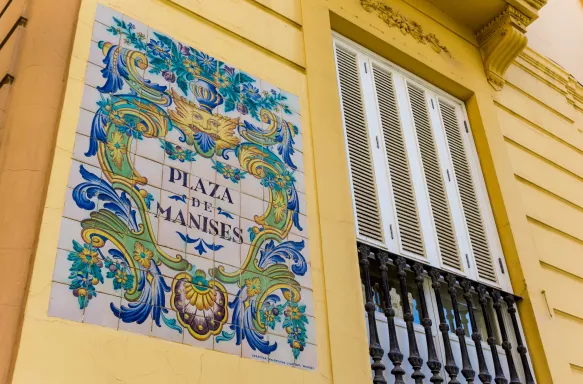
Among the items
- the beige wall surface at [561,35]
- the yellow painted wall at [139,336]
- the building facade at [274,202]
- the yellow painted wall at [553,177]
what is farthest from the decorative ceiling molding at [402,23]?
the beige wall surface at [561,35]

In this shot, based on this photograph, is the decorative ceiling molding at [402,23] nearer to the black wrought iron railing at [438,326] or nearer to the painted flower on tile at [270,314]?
the black wrought iron railing at [438,326]

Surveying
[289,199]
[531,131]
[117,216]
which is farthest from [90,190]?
[531,131]

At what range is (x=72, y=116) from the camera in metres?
3.64

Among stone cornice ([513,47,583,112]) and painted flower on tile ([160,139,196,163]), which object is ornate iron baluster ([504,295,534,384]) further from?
stone cornice ([513,47,583,112])

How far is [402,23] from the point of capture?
6.62m

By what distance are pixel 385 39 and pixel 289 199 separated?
2.53m

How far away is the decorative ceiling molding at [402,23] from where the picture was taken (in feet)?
21.2

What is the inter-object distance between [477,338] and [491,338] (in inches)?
8.8

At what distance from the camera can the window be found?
530cm

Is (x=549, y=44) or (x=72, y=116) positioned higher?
(x=549, y=44)

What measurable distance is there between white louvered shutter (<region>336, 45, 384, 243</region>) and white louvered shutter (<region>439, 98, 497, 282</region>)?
113 centimetres

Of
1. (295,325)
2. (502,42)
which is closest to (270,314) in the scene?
(295,325)

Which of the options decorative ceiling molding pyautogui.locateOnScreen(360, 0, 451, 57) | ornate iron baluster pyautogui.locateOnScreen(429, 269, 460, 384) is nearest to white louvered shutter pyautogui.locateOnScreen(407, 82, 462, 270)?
ornate iron baluster pyautogui.locateOnScreen(429, 269, 460, 384)

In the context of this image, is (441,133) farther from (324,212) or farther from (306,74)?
(324,212)
